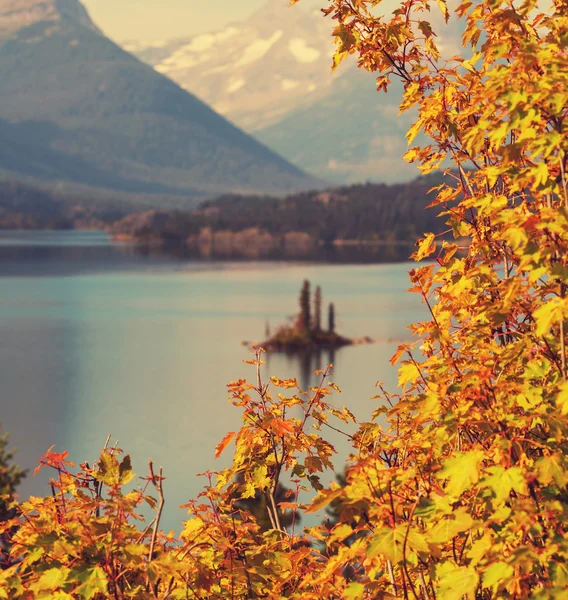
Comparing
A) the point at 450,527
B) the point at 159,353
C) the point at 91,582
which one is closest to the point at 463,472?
the point at 450,527

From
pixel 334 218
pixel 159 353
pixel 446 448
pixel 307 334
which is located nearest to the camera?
pixel 446 448

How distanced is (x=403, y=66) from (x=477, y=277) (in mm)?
1065

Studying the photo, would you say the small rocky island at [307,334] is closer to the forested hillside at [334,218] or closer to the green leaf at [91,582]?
the green leaf at [91,582]

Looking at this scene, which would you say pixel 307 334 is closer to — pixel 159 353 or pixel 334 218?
pixel 159 353

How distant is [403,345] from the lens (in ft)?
15.0

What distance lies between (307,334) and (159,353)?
975cm

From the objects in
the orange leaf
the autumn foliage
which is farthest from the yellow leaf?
the orange leaf

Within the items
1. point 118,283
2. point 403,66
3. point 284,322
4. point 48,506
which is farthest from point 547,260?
point 118,283

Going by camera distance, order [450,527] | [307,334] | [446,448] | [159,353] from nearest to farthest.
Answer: [450,527], [446,448], [159,353], [307,334]

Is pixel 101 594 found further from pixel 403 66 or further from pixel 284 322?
pixel 284 322

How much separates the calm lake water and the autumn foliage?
1.03 meters

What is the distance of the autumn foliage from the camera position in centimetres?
353

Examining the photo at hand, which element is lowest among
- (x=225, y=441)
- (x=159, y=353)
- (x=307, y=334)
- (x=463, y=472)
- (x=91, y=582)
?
(x=159, y=353)

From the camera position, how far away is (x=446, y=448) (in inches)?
185
